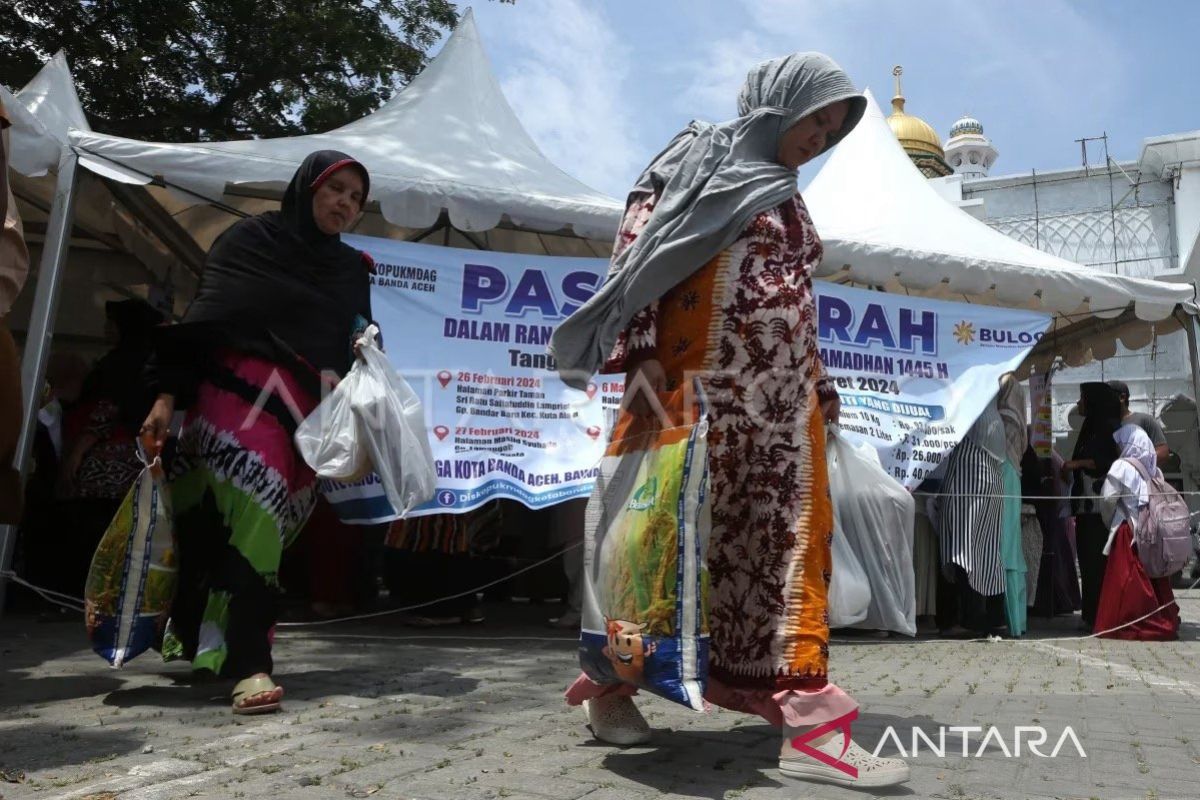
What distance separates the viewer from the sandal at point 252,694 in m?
2.93

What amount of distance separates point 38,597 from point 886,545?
5.32 meters

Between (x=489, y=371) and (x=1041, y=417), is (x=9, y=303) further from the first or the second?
(x=1041, y=417)

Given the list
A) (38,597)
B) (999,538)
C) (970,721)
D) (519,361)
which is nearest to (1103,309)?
(999,538)

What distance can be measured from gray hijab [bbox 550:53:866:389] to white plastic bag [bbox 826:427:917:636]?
768 millimetres

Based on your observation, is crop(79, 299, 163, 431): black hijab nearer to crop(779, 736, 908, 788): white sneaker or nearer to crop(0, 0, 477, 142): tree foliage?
crop(779, 736, 908, 788): white sneaker

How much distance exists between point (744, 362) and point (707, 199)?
1.46 feet

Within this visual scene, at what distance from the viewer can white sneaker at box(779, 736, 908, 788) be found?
2316mm

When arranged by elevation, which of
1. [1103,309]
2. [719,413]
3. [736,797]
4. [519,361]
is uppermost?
[1103,309]

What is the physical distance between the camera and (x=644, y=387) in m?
2.61

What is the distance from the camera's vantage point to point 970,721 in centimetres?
318

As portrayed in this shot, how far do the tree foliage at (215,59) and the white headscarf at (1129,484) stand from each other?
9073 millimetres

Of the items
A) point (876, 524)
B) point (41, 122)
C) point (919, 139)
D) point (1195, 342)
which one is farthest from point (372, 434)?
point (919, 139)

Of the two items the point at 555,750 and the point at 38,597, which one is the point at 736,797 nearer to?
the point at 555,750

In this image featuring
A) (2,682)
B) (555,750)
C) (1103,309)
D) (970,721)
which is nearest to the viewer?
(555,750)
